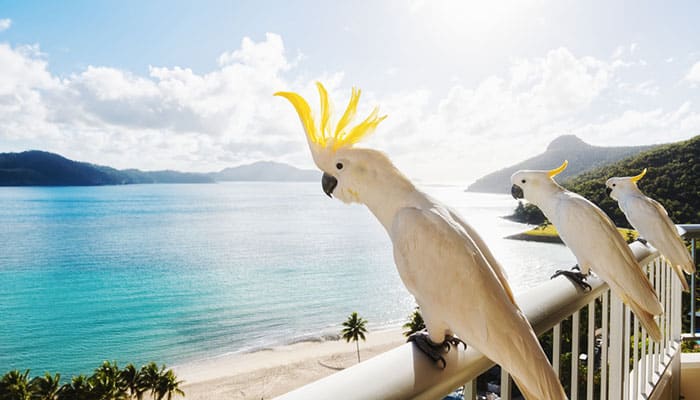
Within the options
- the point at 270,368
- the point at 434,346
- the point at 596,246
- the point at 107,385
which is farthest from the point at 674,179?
the point at 107,385

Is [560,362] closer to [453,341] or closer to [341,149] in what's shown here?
[453,341]

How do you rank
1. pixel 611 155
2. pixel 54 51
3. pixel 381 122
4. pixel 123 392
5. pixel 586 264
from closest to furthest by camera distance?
pixel 381 122 → pixel 586 264 → pixel 123 392 → pixel 611 155 → pixel 54 51

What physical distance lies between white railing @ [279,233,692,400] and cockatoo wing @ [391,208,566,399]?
0.03 metres

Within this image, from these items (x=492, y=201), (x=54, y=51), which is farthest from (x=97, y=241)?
(x=492, y=201)

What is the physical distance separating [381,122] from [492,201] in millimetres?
77350

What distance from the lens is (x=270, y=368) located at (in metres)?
18.6

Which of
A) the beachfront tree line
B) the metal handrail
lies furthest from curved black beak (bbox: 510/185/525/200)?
the beachfront tree line

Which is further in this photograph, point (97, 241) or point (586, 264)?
point (97, 241)

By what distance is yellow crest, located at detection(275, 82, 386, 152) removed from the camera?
957 millimetres

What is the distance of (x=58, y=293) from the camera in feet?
102

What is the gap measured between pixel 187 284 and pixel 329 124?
33808 mm

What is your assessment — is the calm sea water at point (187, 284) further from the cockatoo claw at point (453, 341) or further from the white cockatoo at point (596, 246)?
the cockatoo claw at point (453, 341)

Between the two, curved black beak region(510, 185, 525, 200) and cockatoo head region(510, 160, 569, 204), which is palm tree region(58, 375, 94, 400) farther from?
cockatoo head region(510, 160, 569, 204)

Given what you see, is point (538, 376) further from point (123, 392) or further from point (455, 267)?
point (123, 392)
